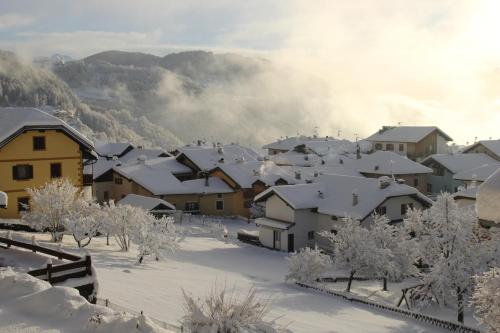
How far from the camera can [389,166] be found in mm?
72625

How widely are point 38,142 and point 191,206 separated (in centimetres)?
2650

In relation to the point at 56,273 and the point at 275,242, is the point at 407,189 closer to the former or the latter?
the point at 275,242

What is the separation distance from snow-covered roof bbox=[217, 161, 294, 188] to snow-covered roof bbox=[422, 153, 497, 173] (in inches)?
869

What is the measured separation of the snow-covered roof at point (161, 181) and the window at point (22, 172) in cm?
2323

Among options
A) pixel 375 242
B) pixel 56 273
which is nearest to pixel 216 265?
pixel 375 242

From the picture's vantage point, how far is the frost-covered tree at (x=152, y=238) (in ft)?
107

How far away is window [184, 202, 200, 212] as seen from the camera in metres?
63.4

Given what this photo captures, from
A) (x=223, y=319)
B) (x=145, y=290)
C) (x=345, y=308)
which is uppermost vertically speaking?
(x=223, y=319)

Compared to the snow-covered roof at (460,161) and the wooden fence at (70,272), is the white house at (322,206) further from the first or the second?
the wooden fence at (70,272)

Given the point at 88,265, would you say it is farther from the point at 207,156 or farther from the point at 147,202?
the point at 207,156

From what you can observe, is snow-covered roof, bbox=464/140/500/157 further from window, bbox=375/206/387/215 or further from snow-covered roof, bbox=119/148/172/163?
snow-covered roof, bbox=119/148/172/163

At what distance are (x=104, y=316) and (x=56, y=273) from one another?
188 inches

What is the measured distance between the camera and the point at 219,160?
71812 millimetres

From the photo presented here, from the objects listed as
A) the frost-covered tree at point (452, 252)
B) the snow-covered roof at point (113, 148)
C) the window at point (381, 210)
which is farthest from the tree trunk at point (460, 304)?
the snow-covered roof at point (113, 148)
